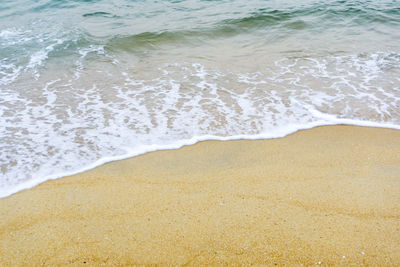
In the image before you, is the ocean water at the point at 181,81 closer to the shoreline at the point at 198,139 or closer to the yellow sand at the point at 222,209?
the shoreline at the point at 198,139

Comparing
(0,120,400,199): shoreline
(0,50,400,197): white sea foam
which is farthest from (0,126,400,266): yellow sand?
Answer: (0,50,400,197): white sea foam

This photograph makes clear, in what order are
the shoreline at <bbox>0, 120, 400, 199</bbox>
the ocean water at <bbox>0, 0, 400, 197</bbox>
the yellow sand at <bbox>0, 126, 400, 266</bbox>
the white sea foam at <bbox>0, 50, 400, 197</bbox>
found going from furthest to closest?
1. the ocean water at <bbox>0, 0, 400, 197</bbox>
2. the white sea foam at <bbox>0, 50, 400, 197</bbox>
3. the shoreline at <bbox>0, 120, 400, 199</bbox>
4. the yellow sand at <bbox>0, 126, 400, 266</bbox>

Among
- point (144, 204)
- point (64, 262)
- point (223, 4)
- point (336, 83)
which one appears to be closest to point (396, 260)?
point (144, 204)

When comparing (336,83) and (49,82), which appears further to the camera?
(49,82)

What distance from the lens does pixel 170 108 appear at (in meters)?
4.33

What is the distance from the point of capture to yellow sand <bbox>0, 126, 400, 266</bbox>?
2193 millimetres

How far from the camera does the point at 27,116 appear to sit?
13.9 ft

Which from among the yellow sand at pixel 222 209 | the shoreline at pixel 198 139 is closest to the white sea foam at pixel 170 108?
the shoreline at pixel 198 139

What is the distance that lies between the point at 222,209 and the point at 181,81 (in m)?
3.09

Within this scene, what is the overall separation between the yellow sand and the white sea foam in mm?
346

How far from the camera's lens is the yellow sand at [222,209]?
2.19 m

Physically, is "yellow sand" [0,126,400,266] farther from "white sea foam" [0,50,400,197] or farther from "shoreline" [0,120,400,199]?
"white sea foam" [0,50,400,197]

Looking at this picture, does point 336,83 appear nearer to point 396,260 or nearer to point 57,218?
point 396,260

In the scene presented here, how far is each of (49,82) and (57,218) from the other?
361 cm
